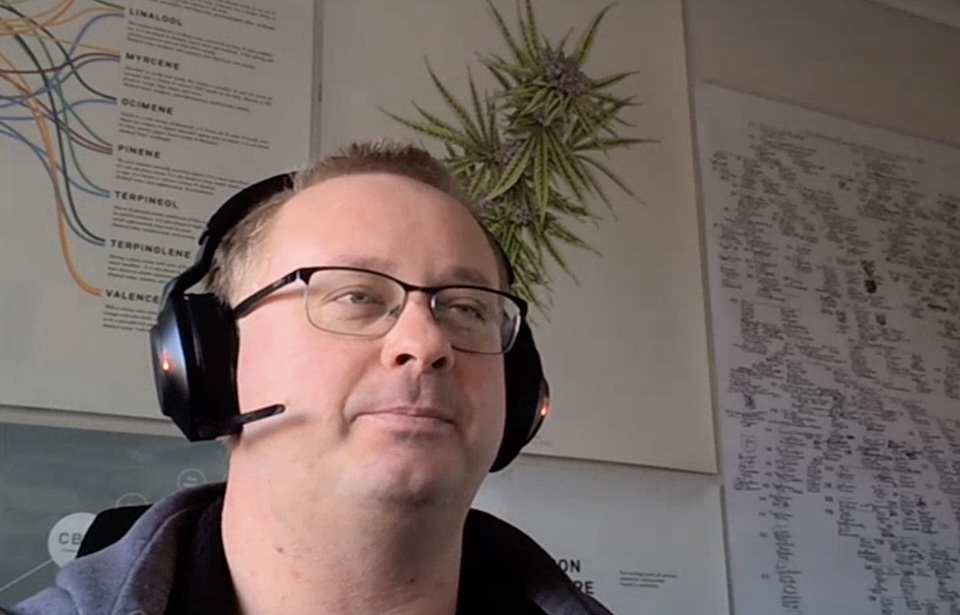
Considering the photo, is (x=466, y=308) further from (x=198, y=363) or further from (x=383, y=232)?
(x=198, y=363)

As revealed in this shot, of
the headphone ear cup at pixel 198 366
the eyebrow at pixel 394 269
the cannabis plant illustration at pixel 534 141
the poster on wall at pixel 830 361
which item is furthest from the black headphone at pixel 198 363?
the poster on wall at pixel 830 361

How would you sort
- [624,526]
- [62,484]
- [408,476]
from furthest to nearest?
[624,526] < [62,484] < [408,476]

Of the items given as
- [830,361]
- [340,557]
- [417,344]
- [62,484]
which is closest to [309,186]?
[417,344]

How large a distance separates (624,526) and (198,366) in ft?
3.13

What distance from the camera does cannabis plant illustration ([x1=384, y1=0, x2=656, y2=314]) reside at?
168 centimetres

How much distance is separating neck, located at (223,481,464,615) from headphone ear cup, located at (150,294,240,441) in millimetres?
65

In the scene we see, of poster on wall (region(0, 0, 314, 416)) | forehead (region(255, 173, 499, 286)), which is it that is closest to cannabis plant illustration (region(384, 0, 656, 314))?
poster on wall (region(0, 0, 314, 416))

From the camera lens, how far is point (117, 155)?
1438 millimetres

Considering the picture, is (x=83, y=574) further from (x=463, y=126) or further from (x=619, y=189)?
(x=619, y=189)

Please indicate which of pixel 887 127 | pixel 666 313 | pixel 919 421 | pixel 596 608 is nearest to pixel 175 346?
pixel 596 608

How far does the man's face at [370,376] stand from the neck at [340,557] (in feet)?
0.07

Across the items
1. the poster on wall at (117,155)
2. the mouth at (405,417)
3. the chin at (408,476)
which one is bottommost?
the chin at (408,476)

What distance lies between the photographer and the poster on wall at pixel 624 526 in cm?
157

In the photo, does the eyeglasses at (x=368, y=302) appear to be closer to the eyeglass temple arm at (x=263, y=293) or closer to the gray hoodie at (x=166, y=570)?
the eyeglass temple arm at (x=263, y=293)
